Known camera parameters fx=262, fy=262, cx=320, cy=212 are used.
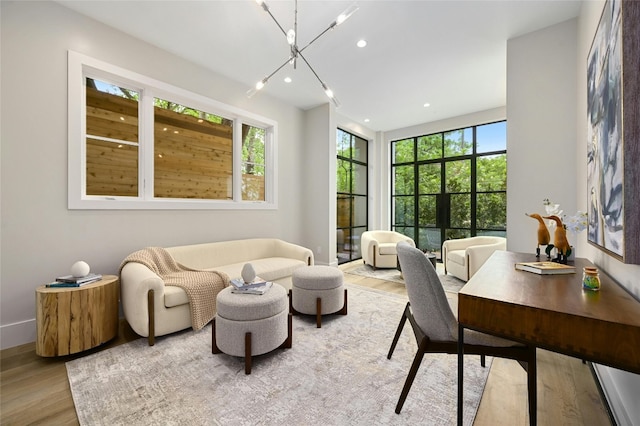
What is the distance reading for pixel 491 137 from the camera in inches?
201

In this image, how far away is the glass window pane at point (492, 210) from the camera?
4.99 meters

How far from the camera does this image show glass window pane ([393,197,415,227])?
245 inches

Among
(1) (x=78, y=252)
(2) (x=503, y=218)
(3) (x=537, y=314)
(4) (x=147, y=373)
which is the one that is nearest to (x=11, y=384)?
(4) (x=147, y=373)

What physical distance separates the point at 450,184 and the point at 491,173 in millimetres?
765

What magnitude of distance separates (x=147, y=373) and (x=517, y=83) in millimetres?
4233

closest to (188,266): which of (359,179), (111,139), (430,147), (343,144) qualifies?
(111,139)

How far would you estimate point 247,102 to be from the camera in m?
3.99

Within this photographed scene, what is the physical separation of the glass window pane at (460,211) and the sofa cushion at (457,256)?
1.42 meters

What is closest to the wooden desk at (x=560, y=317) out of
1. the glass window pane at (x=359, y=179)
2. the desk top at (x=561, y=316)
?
the desk top at (x=561, y=316)

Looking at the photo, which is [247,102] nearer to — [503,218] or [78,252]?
[78,252]

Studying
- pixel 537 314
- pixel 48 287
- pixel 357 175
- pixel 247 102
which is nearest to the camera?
pixel 537 314

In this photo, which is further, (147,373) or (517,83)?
(517,83)

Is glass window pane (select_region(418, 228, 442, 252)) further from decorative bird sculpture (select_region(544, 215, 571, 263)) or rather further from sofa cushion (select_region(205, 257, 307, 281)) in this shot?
decorative bird sculpture (select_region(544, 215, 571, 263))

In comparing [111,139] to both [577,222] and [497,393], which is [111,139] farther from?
[577,222]
